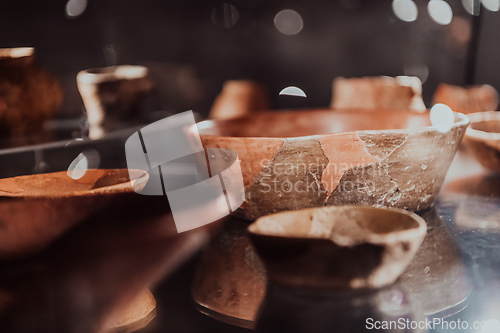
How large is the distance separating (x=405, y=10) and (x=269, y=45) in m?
0.50

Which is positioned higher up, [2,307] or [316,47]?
[316,47]

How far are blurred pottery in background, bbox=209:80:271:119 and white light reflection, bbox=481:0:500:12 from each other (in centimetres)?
74

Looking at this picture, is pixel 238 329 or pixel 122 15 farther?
pixel 122 15

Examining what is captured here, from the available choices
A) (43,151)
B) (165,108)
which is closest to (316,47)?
(165,108)

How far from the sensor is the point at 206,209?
478 mm

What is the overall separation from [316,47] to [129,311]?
1.32 meters

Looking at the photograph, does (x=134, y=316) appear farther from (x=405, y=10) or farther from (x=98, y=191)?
(x=405, y=10)

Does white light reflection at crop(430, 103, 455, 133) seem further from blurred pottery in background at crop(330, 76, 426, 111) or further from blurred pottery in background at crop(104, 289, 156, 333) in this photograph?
blurred pottery in background at crop(330, 76, 426, 111)

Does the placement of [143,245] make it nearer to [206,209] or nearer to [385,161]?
[206,209]

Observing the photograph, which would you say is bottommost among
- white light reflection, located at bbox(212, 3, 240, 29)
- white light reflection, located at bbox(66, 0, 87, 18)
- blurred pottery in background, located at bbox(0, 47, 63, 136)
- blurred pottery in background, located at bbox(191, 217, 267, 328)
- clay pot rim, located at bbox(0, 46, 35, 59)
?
blurred pottery in background, located at bbox(191, 217, 267, 328)

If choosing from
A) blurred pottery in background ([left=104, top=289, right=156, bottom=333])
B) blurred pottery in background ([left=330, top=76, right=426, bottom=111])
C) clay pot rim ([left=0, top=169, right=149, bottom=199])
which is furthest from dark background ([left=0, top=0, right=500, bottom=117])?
blurred pottery in background ([left=104, top=289, right=156, bottom=333])

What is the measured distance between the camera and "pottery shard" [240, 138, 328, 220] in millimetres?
401

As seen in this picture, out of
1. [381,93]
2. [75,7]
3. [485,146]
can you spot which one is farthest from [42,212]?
[381,93]

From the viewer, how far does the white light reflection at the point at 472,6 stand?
102cm
